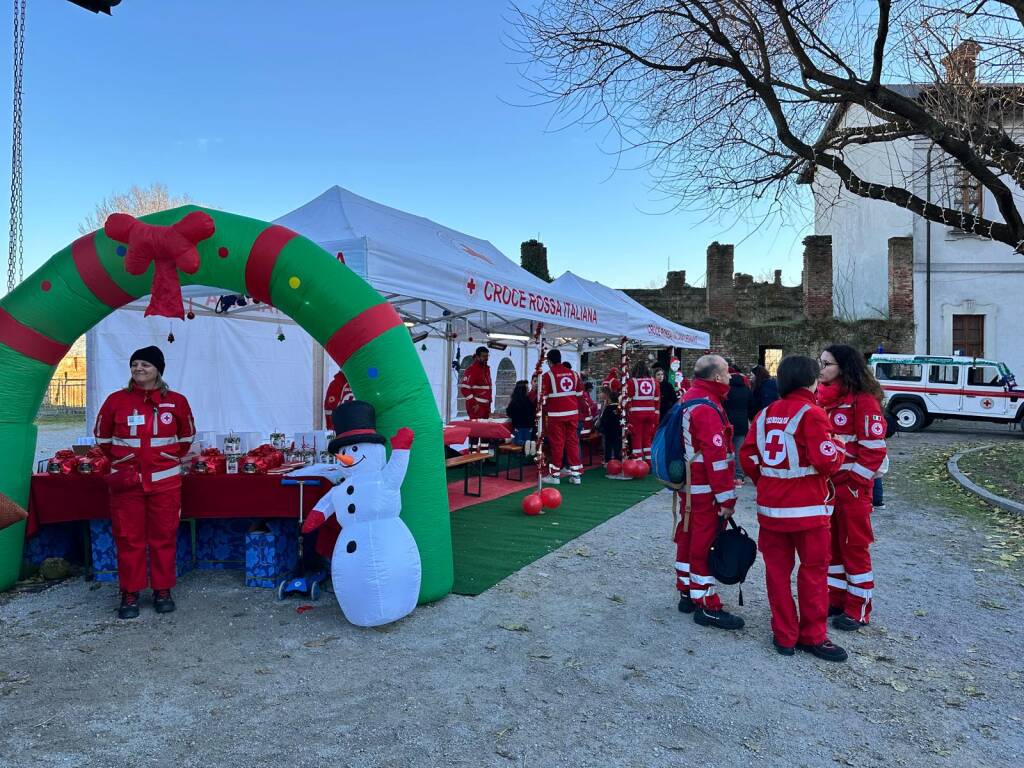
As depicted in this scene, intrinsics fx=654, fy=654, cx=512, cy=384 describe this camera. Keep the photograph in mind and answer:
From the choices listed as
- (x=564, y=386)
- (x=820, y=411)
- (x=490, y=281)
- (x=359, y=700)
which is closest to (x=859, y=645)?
(x=820, y=411)

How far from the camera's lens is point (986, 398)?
1572 cm

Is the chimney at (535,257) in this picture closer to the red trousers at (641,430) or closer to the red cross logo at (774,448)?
the red trousers at (641,430)

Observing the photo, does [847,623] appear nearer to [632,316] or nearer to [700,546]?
[700,546]

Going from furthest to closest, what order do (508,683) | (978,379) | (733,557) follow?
(978,379) → (733,557) → (508,683)

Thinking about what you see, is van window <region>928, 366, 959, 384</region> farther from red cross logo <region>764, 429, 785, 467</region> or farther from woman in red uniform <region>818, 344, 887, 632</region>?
red cross logo <region>764, 429, 785, 467</region>

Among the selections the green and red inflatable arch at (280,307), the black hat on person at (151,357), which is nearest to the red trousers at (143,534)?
the black hat on person at (151,357)

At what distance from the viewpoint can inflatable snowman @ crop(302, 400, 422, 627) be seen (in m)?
4.12

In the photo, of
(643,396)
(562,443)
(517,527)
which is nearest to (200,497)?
(517,527)

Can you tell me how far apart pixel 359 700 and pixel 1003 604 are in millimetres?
4534

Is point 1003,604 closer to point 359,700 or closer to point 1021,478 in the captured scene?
point 359,700

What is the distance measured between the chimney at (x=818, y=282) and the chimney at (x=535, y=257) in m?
8.99

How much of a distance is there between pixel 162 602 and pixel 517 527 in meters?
3.43

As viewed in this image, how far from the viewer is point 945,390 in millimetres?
16203

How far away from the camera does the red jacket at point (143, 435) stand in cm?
436
